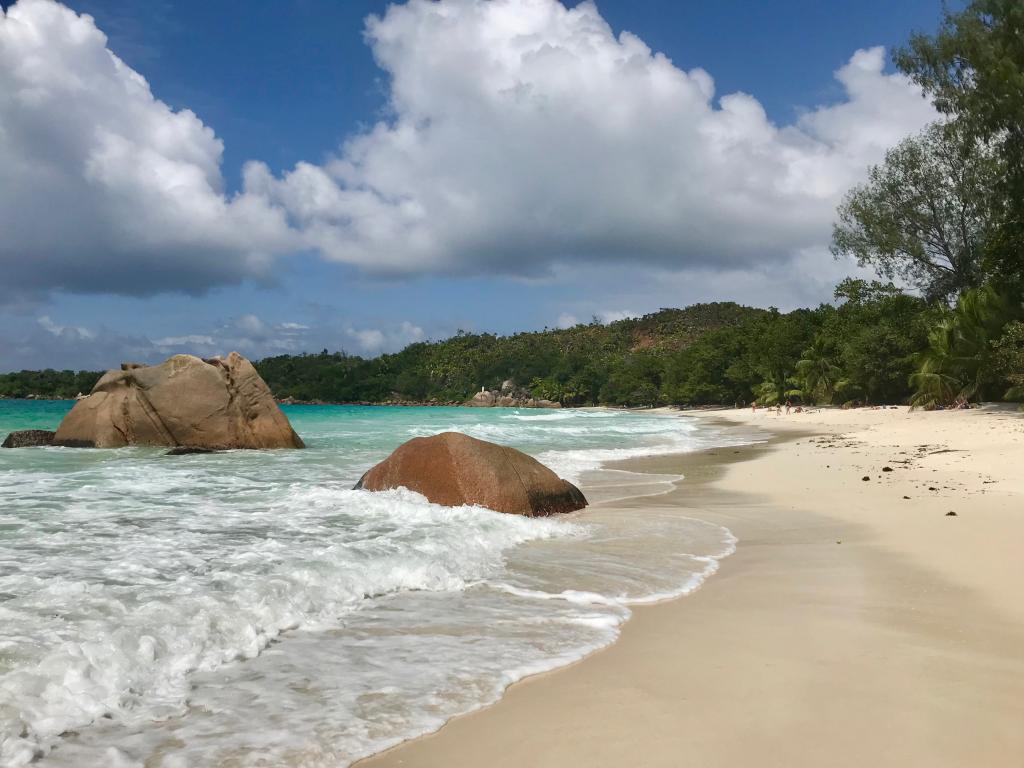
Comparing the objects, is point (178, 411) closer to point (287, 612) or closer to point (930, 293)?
point (287, 612)

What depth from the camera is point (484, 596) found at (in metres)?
4.74

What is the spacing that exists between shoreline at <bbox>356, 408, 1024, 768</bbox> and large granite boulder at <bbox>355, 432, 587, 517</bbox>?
2.40 meters

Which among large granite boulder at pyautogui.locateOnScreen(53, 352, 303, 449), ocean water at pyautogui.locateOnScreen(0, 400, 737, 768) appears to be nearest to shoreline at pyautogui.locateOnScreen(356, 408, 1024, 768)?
ocean water at pyautogui.locateOnScreen(0, 400, 737, 768)

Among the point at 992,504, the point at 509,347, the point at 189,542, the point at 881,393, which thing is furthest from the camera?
the point at 509,347

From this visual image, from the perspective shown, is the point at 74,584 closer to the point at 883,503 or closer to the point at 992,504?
the point at 883,503

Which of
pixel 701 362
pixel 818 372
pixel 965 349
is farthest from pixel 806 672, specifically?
pixel 701 362

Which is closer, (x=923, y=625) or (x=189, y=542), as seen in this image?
(x=923, y=625)

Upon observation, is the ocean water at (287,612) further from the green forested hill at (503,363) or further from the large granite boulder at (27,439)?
the green forested hill at (503,363)

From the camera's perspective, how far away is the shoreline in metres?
2.55

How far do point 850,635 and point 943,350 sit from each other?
31.0 meters

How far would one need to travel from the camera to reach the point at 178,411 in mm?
17219

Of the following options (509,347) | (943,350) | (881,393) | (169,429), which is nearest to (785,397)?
(881,393)

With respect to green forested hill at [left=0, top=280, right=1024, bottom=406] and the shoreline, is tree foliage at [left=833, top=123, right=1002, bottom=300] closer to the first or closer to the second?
green forested hill at [left=0, top=280, right=1024, bottom=406]

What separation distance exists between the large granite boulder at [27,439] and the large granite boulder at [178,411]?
316mm
